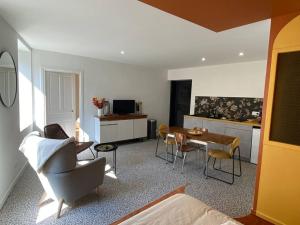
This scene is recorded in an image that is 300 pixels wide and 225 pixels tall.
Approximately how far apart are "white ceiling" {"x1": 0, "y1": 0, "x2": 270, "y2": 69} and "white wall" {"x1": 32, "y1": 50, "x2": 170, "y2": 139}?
0.76 meters

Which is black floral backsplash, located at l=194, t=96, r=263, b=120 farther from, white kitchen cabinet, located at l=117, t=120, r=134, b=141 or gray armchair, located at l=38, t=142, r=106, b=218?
gray armchair, located at l=38, t=142, r=106, b=218

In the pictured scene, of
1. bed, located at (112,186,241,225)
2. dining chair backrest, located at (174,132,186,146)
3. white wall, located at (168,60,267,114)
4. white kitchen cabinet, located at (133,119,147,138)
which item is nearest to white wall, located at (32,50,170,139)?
white kitchen cabinet, located at (133,119,147,138)

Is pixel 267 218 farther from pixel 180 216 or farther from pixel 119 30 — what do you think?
pixel 119 30

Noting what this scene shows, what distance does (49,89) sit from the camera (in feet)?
15.1

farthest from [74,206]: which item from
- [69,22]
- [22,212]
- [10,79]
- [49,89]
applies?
[49,89]

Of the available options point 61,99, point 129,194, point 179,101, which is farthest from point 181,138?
point 179,101

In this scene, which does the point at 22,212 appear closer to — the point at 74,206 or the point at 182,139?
the point at 74,206

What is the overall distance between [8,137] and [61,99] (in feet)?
7.53

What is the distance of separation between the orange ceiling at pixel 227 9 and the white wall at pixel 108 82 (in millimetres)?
3605

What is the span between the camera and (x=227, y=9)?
182 centimetres

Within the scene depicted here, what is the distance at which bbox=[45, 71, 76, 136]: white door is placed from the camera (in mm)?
4613

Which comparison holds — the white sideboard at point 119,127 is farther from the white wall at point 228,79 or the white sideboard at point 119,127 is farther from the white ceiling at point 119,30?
the white ceiling at point 119,30

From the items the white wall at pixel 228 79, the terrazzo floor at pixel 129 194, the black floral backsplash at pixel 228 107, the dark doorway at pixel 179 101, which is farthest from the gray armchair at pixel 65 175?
the dark doorway at pixel 179 101

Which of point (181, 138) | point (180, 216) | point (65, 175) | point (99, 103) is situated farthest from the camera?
point (99, 103)
